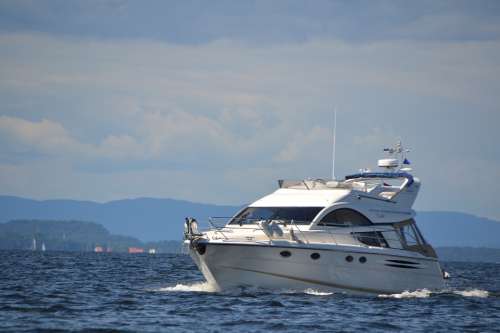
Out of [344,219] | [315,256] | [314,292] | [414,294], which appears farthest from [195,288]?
[414,294]

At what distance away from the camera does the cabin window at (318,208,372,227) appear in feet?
108

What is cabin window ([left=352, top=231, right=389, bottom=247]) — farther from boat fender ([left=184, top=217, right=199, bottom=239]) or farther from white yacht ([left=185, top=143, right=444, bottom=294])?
boat fender ([left=184, top=217, right=199, bottom=239])

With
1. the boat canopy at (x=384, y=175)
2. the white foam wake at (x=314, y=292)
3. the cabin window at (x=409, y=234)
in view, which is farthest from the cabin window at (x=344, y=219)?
the boat canopy at (x=384, y=175)

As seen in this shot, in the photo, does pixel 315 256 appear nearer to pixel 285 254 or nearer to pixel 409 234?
pixel 285 254

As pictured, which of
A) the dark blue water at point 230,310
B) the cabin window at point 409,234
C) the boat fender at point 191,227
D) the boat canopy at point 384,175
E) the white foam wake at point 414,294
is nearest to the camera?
the dark blue water at point 230,310

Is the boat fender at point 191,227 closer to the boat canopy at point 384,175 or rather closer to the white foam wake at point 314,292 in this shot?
the white foam wake at point 314,292

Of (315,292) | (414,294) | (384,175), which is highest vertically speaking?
(384,175)

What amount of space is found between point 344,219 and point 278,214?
2.19 meters

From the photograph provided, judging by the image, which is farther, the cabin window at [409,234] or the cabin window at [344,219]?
the cabin window at [409,234]

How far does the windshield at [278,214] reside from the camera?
32.8m

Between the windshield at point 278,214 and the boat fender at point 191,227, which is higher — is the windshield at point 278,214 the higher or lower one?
the higher one

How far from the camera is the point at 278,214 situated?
33.5 metres

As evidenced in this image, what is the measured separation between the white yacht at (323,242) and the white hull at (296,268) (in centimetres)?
3

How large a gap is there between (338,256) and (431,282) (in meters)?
5.04
